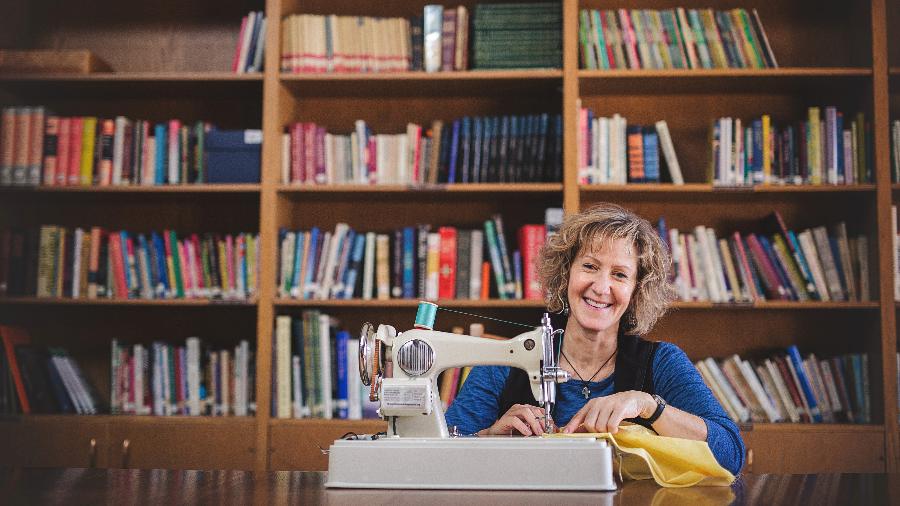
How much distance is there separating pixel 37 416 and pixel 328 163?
1359mm

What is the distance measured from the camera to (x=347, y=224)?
3598 millimetres

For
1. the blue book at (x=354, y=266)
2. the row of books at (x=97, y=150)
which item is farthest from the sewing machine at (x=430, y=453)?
the row of books at (x=97, y=150)

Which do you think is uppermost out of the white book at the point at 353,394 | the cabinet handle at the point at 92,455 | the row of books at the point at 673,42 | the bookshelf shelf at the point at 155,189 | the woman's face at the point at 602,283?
the row of books at the point at 673,42

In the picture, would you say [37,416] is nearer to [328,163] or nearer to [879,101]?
[328,163]

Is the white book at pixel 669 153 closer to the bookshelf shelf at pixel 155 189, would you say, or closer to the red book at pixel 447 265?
the red book at pixel 447 265

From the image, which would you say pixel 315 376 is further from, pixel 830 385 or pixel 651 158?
pixel 830 385

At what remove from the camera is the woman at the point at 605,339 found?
2.11 meters

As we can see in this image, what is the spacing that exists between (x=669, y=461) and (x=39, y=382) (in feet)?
8.41

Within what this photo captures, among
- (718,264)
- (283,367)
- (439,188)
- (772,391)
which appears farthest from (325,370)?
(772,391)

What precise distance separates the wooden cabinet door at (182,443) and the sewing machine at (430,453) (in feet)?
5.57

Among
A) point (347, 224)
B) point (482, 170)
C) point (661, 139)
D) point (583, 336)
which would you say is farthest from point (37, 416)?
point (661, 139)

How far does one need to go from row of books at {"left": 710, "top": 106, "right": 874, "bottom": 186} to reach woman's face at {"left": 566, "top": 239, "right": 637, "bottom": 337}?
4.03ft

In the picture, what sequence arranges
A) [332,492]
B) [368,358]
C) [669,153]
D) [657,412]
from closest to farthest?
[332,492] < [368,358] < [657,412] < [669,153]

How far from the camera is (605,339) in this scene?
219 centimetres
